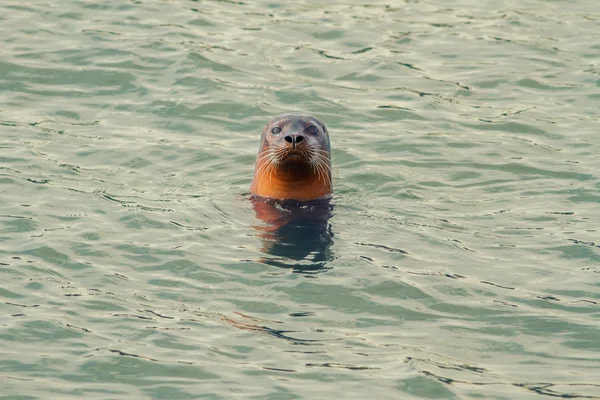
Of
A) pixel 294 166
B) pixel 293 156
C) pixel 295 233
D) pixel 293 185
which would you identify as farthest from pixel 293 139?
pixel 295 233

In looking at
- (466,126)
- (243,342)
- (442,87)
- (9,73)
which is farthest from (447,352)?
(9,73)

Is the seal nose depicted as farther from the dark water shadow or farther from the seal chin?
the dark water shadow

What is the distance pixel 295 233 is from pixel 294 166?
88 centimetres

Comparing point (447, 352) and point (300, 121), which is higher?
point (300, 121)

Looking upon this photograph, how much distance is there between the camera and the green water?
8.20 m

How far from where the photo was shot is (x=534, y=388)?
25.7 feet

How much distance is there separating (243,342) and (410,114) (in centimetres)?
618

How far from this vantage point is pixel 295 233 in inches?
423

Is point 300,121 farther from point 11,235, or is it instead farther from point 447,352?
point 447,352

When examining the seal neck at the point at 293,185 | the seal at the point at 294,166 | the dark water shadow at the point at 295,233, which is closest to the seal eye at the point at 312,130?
the seal at the point at 294,166

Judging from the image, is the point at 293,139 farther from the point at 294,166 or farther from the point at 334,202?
the point at 334,202

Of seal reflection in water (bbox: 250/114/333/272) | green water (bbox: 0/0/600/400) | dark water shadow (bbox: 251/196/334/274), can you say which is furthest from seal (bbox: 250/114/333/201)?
green water (bbox: 0/0/600/400)

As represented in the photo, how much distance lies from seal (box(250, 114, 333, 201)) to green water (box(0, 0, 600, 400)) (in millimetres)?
258

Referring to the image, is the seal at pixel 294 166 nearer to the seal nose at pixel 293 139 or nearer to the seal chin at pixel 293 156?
the seal chin at pixel 293 156
